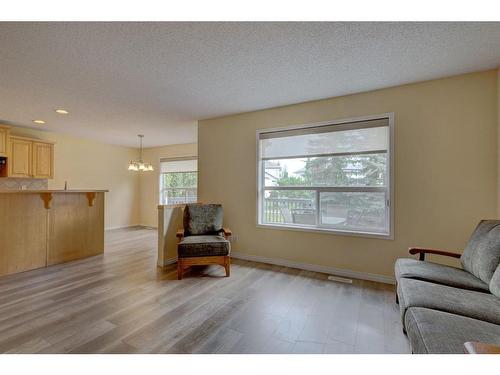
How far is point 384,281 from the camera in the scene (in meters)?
2.86

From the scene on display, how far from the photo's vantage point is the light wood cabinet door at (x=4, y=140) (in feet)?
13.9

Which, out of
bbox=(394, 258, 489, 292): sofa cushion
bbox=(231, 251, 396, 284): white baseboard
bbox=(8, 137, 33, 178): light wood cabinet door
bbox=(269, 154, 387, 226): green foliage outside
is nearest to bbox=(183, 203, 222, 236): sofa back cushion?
bbox=(231, 251, 396, 284): white baseboard

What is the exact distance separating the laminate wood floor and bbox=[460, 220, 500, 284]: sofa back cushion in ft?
2.48

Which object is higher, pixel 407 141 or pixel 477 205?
pixel 407 141

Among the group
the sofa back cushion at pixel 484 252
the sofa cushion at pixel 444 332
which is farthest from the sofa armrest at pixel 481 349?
the sofa back cushion at pixel 484 252

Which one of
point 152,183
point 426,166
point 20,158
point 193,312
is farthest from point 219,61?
point 152,183

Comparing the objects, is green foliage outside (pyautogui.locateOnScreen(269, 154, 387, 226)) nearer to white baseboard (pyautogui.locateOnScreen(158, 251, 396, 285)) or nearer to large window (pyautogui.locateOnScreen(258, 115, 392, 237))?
large window (pyautogui.locateOnScreen(258, 115, 392, 237))

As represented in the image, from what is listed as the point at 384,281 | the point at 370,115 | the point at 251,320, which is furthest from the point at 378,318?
the point at 370,115

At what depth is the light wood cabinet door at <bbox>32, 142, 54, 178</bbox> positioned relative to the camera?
4.76 metres

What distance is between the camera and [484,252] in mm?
1801

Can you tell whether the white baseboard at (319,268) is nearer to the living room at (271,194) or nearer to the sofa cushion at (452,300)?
the living room at (271,194)
